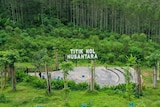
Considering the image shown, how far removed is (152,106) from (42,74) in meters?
16.1

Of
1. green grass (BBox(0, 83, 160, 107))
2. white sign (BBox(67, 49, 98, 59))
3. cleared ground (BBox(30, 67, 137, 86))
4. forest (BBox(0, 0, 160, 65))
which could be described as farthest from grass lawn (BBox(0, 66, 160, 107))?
forest (BBox(0, 0, 160, 65))

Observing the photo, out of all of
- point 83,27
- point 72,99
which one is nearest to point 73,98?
point 72,99

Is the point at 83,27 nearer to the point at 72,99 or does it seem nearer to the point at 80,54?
the point at 80,54

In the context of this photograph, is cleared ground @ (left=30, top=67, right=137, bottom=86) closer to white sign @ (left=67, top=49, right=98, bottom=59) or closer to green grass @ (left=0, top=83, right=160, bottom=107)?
white sign @ (left=67, top=49, right=98, bottom=59)

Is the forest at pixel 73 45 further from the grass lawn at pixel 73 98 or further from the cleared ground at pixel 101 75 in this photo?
the cleared ground at pixel 101 75

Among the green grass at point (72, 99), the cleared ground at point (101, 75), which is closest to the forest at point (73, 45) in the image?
the green grass at point (72, 99)

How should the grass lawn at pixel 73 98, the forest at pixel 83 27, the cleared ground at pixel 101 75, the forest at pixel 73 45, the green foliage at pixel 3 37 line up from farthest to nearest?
the forest at pixel 83 27
the green foliage at pixel 3 37
the cleared ground at pixel 101 75
the forest at pixel 73 45
the grass lawn at pixel 73 98

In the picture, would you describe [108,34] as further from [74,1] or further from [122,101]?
[122,101]

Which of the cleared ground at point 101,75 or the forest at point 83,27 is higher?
the forest at point 83,27

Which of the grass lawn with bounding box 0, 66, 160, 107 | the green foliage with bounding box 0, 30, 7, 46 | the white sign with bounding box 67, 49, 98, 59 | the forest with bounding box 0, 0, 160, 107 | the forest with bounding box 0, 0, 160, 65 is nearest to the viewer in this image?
the grass lawn with bounding box 0, 66, 160, 107

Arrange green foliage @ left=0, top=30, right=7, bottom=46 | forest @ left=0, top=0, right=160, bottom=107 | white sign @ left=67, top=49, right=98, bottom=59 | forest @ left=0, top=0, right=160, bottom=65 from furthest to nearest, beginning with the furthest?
1. forest @ left=0, top=0, right=160, bottom=65
2. green foliage @ left=0, top=30, right=7, bottom=46
3. white sign @ left=67, top=49, right=98, bottom=59
4. forest @ left=0, top=0, right=160, bottom=107

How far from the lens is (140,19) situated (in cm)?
6112

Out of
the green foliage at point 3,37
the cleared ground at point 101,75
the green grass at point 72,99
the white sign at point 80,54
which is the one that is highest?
the green foliage at point 3,37

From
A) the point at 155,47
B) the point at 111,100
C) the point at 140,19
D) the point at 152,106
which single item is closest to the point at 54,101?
the point at 111,100
